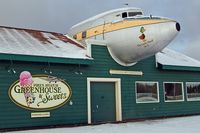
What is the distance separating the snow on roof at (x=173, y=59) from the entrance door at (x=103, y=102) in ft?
15.0

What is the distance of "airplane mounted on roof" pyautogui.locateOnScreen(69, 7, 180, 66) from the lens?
21.3 m

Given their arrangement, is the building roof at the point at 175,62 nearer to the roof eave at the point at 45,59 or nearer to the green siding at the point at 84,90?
the green siding at the point at 84,90

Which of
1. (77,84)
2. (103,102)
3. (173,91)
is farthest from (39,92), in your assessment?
(173,91)

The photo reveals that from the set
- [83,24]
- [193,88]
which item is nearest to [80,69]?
[83,24]

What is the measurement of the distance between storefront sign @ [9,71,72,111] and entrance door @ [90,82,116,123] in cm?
189

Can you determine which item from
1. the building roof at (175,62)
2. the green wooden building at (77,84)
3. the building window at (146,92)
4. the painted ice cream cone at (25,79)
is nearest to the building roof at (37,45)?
the green wooden building at (77,84)

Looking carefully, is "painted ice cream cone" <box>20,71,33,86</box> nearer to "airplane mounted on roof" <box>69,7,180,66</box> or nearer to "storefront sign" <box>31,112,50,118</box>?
"storefront sign" <box>31,112,50,118</box>

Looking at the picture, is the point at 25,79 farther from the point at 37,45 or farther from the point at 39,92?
the point at 37,45

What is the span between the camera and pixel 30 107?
19016 millimetres

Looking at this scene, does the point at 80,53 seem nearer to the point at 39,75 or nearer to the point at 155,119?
the point at 39,75

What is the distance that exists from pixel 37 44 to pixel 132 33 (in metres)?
5.21

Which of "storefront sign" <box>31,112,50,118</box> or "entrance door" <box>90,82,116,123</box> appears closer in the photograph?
"storefront sign" <box>31,112,50,118</box>

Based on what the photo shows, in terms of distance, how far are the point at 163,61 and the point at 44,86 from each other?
9517mm

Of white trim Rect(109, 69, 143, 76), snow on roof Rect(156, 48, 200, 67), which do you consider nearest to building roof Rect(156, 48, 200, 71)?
snow on roof Rect(156, 48, 200, 67)
